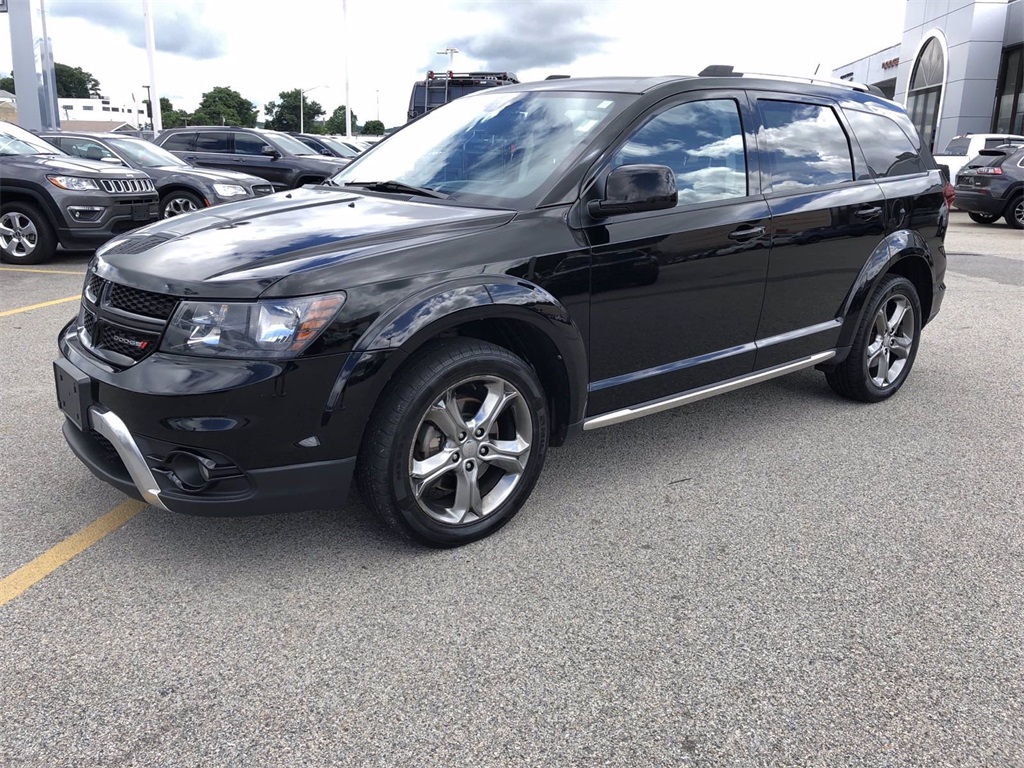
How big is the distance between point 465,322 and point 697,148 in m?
1.51

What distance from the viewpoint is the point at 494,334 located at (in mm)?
3340

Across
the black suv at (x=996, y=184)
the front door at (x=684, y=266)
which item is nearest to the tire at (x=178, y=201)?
the front door at (x=684, y=266)

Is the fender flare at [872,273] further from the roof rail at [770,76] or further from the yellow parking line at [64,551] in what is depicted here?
the yellow parking line at [64,551]

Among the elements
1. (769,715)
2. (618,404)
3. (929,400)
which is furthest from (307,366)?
(929,400)

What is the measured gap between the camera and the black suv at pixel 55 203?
9.27 m

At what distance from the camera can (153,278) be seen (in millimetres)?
2896

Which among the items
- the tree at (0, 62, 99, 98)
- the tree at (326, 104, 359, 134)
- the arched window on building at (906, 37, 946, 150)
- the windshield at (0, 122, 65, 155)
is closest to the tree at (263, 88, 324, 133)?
the tree at (326, 104, 359, 134)

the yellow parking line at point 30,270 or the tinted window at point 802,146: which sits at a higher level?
the tinted window at point 802,146

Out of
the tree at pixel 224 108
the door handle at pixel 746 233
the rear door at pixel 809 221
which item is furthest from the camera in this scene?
the tree at pixel 224 108

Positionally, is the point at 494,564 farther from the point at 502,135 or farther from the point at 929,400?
the point at 929,400

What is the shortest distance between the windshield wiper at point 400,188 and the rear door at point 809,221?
1.58 m

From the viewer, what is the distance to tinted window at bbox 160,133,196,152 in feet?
53.0

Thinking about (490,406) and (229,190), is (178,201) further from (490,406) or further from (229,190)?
(490,406)

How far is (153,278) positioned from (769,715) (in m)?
2.36
